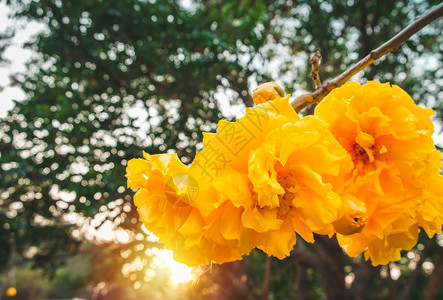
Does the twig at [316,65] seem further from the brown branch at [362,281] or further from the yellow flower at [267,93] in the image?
the brown branch at [362,281]

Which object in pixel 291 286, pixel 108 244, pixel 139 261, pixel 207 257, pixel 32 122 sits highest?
pixel 32 122

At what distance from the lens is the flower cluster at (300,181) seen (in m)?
0.51

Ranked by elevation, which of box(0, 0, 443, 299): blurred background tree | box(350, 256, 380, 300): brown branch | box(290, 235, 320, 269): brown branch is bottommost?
box(350, 256, 380, 300): brown branch

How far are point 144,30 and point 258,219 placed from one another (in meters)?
3.87

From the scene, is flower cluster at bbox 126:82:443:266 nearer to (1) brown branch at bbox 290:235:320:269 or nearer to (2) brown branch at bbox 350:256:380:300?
(1) brown branch at bbox 290:235:320:269

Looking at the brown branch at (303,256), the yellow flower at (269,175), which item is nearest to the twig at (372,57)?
the yellow flower at (269,175)

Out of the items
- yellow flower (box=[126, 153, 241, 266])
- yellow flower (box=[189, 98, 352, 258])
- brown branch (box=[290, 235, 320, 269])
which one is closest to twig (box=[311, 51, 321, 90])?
yellow flower (box=[189, 98, 352, 258])

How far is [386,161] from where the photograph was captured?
610mm

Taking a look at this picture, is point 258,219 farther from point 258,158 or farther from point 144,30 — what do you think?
point 144,30

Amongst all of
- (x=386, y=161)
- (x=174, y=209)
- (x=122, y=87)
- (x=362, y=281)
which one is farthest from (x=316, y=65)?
(x=362, y=281)

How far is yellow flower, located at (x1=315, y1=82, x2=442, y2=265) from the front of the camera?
1.89 feet

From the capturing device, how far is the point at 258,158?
502mm

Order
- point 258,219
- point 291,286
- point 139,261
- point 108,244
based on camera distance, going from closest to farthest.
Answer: point 258,219
point 139,261
point 108,244
point 291,286

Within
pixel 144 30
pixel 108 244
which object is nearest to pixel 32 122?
pixel 144 30
